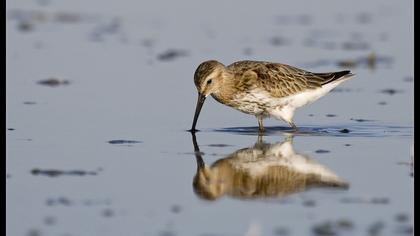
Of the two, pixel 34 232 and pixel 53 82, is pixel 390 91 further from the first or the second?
pixel 34 232

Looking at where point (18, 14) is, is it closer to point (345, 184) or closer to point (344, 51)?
point (344, 51)

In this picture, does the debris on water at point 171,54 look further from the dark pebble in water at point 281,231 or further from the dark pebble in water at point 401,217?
the dark pebble in water at point 281,231

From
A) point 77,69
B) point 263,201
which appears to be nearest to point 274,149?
point 263,201

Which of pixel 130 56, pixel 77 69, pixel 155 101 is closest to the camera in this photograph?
pixel 155 101

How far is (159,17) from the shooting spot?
19.2 m

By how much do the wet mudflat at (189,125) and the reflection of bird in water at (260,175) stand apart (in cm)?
2

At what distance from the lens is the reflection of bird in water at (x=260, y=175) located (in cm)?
884

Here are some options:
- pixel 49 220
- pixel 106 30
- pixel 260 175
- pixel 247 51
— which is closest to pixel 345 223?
pixel 260 175

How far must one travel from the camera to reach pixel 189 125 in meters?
11.8

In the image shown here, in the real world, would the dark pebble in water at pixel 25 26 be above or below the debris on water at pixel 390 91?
above

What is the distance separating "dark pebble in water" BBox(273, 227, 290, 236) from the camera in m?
7.44

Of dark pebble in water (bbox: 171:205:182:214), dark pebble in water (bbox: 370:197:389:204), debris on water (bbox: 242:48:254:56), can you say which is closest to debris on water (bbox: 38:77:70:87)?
debris on water (bbox: 242:48:254:56)

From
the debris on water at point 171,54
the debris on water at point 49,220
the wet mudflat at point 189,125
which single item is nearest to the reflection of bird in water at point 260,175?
the wet mudflat at point 189,125

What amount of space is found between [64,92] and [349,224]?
6.44m
